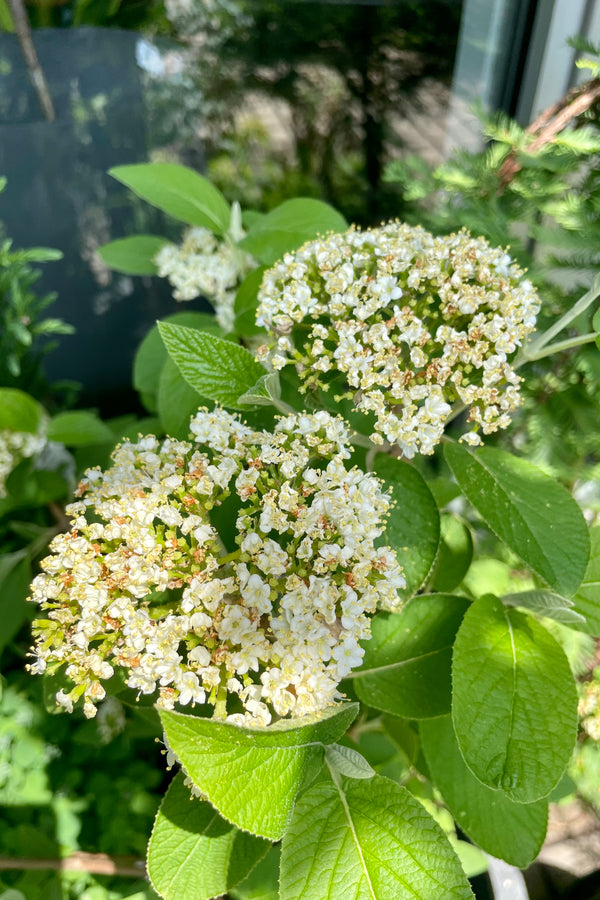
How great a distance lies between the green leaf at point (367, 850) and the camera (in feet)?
1.46

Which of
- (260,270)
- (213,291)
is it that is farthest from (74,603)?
(213,291)

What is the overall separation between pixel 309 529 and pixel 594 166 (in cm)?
87

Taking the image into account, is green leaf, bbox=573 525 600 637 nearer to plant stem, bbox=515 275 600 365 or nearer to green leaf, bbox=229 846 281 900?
plant stem, bbox=515 275 600 365

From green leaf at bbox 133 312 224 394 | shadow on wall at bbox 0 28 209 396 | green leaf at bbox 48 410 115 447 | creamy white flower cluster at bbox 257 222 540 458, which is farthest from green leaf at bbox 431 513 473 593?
shadow on wall at bbox 0 28 209 396

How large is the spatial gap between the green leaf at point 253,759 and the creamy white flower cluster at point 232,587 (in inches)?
0.8

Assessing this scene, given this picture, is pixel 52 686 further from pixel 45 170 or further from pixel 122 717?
pixel 45 170

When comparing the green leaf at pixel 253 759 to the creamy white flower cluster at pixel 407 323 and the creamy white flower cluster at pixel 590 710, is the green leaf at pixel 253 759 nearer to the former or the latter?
the creamy white flower cluster at pixel 407 323

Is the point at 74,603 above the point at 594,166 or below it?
below

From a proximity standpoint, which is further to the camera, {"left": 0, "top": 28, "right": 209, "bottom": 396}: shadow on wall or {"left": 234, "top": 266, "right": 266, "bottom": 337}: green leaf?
{"left": 0, "top": 28, "right": 209, "bottom": 396}: shadow on wall

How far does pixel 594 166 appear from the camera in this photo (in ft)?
3.20

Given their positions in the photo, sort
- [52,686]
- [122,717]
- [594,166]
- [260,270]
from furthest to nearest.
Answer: [594,166]
[122,717]
[260,270]
[52,686]

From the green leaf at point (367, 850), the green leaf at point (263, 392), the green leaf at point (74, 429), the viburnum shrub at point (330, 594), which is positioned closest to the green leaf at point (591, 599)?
the viburnum shrub at point (330, 594)

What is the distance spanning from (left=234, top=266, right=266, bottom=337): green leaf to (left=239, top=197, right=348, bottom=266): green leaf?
0.10 ft

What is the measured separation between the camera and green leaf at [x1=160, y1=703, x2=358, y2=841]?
1.21 feet
